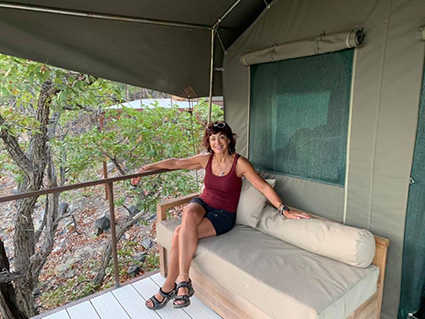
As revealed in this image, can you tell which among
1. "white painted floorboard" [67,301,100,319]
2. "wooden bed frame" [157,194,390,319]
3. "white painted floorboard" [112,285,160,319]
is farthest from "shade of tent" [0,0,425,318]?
"white painted floorboard" [67,301,100,319]

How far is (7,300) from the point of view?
4.06 m

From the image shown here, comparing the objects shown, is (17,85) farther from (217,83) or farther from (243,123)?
(243,123)

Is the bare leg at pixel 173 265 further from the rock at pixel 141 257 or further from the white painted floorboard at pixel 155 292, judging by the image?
the rock at pixel 141 257

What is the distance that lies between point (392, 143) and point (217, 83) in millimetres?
1933

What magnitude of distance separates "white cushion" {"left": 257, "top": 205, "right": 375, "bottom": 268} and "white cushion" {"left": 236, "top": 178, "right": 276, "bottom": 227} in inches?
2.6

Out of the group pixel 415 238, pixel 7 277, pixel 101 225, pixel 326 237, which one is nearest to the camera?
pixel 415 238

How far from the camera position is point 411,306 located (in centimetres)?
190

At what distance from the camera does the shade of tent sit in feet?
5.93

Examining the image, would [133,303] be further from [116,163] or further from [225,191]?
[116,163]

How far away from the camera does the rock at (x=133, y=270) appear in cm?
525

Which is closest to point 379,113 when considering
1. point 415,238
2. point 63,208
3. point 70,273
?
point 415,238

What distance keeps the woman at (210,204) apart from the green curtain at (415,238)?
2.14 feet

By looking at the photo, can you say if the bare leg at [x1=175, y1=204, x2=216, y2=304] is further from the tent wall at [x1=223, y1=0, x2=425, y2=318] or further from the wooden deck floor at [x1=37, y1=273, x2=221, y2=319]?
the tent wall at [x1=223, y1=0, x2=425, y2=318]

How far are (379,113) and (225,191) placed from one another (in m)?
1.25
